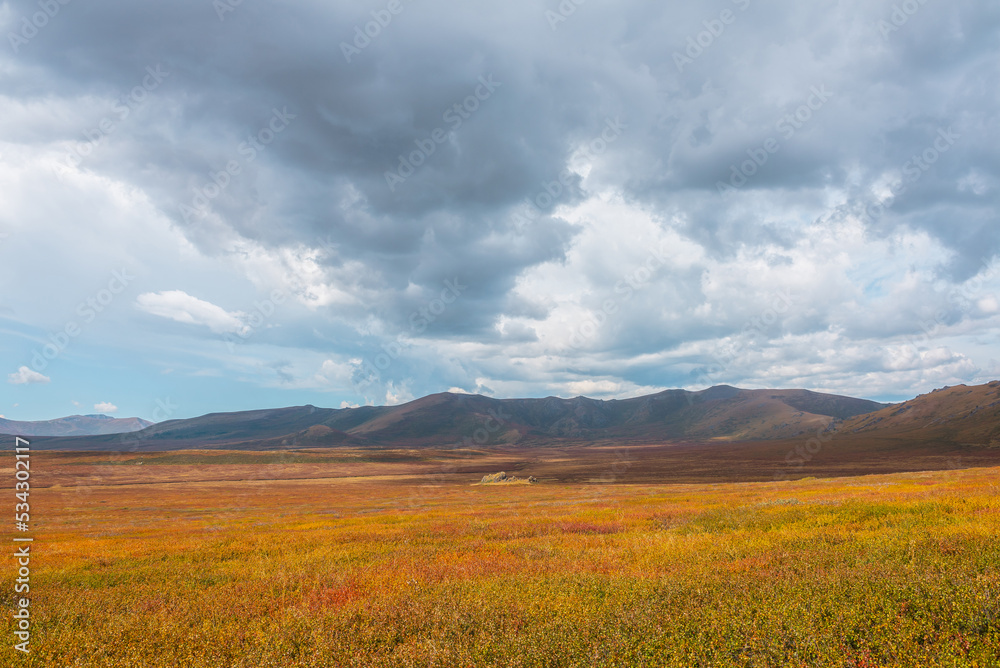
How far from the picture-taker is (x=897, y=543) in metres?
13.5

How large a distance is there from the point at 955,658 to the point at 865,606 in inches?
88.3

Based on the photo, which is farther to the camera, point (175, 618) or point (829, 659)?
point (175, 618)

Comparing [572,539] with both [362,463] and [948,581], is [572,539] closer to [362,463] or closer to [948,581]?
[948,581]

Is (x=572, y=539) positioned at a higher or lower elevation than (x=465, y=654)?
lower

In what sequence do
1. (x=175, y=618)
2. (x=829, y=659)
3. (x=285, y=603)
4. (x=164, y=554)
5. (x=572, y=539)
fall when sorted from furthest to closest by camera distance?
(x=164, y=554) < (x=572, y=539) < (x=285, y=603) < (x=175, y=618) < (x=829, y=659)

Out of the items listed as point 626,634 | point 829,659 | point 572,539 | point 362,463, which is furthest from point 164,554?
point 362,463

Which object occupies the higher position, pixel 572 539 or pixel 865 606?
pixel 865 606

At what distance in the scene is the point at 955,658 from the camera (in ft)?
20.8

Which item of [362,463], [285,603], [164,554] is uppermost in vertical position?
[285,603]

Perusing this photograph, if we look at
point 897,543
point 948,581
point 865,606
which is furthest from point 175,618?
point 897,543

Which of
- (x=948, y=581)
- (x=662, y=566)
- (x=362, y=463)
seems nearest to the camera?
(x=948, y=581)

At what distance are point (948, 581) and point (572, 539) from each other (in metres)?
14.2

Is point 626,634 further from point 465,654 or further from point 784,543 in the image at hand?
point 784,543

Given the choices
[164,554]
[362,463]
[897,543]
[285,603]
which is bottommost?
[362,463]
